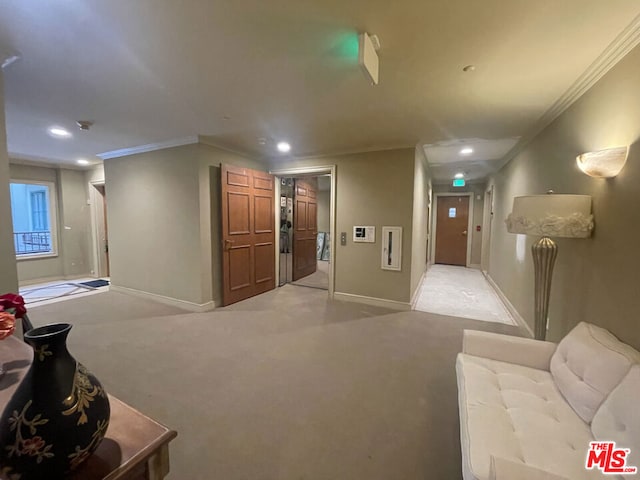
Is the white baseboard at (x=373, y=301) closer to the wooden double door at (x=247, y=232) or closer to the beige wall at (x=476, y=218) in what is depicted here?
the wooden double door at (x=247, y=232)

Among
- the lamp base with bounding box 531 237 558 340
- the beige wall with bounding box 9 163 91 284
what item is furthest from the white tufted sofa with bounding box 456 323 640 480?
the beige wall with bounding box 9 163 91 284

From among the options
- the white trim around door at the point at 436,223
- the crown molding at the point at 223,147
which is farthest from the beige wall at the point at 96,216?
the white trim around door at the point at 436,223

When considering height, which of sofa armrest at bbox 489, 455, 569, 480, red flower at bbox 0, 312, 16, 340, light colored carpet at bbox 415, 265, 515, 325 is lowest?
light colored carpet at bbox 415, 265, 515, 325

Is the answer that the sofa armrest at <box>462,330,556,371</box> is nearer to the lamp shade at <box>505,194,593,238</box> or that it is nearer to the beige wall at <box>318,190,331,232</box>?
the lamp shade at <box>505,194,593,238</box>

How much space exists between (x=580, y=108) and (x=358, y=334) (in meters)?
2.83

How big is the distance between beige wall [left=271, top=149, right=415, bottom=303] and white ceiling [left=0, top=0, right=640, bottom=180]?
74 centimetres

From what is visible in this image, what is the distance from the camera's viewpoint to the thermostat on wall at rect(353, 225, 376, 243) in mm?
4125

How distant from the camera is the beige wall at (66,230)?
5320 mm

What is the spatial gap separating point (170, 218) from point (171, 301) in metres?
1.20

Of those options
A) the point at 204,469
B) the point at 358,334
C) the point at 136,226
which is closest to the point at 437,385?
the point at 358,334

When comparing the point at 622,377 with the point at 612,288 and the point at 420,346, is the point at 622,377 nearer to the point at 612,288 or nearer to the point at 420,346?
the point at 612,288

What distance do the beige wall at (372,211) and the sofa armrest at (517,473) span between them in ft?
10.1

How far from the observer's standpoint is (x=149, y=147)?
4031mm

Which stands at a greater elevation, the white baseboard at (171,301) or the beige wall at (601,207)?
the beige wall at (601,207)
